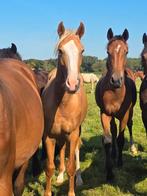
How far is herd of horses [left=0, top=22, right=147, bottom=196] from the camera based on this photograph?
2914mm

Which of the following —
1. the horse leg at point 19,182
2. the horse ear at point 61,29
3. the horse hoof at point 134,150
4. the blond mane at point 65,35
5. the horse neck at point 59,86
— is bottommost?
the horse hoof at point 134,150

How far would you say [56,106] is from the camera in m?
5.45

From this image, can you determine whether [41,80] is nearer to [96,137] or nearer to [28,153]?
[96,137]

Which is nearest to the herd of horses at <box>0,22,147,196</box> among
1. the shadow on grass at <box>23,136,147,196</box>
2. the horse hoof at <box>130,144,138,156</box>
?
the shadow on grass at <box>23,136,147,196</box>

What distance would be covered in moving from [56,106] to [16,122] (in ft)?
7.57

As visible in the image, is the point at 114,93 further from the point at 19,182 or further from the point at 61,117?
the point at 19,182

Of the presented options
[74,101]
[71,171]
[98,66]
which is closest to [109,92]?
[74,101]

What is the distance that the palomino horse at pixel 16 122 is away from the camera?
2723 millimetres

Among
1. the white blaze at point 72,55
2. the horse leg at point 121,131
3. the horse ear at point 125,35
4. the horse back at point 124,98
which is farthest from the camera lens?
the horse leg at point 121,131

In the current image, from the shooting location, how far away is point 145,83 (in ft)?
19.9

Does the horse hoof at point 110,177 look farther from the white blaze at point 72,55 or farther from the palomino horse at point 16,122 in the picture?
the white blaze at point 72,55

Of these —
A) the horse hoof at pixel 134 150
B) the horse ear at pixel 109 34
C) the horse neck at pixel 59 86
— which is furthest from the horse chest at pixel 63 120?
the horse hoof at pixel 134 150

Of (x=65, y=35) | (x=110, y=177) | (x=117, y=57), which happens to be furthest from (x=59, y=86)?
→ (x=110, y=177)

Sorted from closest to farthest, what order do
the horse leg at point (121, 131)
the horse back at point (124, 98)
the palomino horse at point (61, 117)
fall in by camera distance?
the palomino horse at point (61, 117) < the horse back at point (124, 98) < the horse leg at point (121, 131)
